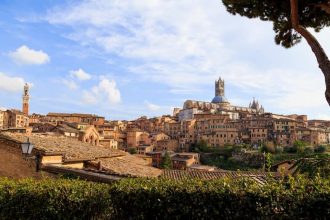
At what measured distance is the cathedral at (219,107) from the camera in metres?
147

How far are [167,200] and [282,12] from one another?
28.6 ft

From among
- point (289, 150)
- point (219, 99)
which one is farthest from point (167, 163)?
point (219, 99)

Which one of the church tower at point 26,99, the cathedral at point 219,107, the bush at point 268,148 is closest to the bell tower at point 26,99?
the church tower at point 26,99

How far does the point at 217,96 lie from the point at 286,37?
167 metres

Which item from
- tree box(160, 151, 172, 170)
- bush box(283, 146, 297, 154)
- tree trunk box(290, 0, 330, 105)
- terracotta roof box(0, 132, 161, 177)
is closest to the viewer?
tree trunk box(290, 0, 330, 105)

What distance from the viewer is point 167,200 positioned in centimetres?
732

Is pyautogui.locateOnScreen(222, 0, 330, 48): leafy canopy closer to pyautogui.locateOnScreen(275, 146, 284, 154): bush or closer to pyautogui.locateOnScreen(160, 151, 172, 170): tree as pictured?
pyautogui.locateOnScreen(160, 151, 172, 170): tree

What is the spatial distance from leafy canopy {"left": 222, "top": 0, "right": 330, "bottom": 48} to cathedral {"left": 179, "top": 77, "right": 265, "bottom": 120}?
422 feet

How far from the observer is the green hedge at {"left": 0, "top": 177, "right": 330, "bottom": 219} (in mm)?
6266

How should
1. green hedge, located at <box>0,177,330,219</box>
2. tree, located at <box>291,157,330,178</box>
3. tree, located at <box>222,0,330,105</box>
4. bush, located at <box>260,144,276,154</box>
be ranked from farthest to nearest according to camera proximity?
bush, located at <box>260,144,276,154</box> → tree, located at <box>222,0,330,105</box> → tree, located at <box>291,157,330,178</box> → green hedge, located at <box>0,177,330,219</box>

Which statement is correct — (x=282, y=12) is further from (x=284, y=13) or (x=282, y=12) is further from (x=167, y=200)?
Result: (x=167, y=200)

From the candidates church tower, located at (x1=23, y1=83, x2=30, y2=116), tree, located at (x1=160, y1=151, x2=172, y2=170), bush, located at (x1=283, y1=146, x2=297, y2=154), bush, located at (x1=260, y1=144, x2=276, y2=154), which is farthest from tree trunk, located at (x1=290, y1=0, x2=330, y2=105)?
church tower, located at (x1=23, y1=83, x2=30, y2=116)

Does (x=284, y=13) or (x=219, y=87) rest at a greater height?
(x=219, y=87)

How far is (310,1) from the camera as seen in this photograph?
12.0m
